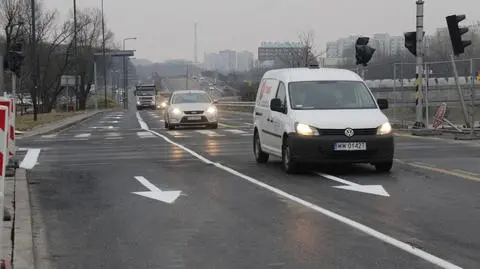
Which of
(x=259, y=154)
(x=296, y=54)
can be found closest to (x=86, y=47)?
(x=296, y=54)

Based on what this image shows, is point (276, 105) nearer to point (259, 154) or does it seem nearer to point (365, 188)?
point (259, 154)

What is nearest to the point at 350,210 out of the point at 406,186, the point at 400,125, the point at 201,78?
the point at 406,186

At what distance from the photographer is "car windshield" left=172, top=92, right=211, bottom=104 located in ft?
94.6

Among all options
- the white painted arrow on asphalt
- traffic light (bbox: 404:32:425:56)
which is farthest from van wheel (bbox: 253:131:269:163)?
traffic light (bbox: 404:32:425:56)

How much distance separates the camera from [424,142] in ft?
60.5

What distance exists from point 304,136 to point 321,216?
3488 mm

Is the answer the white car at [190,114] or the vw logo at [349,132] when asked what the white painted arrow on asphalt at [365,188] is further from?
the white car at [190,114]

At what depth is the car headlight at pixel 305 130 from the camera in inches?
449

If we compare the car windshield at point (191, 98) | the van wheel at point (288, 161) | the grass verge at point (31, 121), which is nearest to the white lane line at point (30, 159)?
the van wheel at point (288, 161)

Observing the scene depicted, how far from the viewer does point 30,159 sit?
51.2 feet

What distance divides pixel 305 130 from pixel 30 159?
7247 mm

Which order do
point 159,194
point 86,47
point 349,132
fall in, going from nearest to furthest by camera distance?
point 159,194 < point 349,132 < point 86,47

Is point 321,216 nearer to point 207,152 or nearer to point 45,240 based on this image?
point 45,240

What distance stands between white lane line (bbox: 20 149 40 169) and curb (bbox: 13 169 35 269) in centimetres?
367
